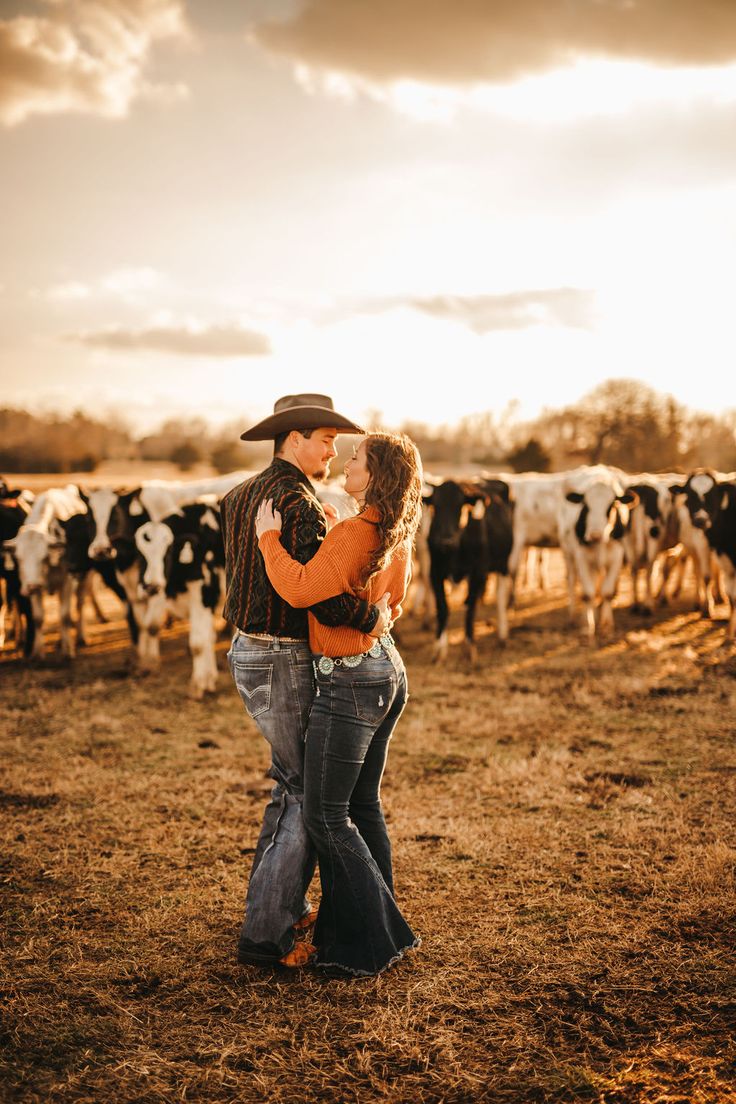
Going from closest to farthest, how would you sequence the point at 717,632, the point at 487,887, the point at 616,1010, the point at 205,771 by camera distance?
the point at 616,1010, the point at 487,887, the point at 205,771, the point at 717,632

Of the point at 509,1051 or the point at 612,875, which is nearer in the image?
the point at 509,1051

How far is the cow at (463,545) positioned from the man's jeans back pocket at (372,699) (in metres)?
6.83

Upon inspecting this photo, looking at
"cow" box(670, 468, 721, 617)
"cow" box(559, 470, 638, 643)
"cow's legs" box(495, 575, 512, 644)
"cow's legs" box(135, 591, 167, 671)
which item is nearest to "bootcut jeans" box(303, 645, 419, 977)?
"cow's legs" box(135, 591, 167, 671)

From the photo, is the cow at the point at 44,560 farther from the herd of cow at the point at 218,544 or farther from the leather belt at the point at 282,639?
the leather belt at the point at 282,639

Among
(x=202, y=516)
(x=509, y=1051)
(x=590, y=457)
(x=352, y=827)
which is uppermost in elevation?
(x=590, y=457)

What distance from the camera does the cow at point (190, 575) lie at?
8.70 meters

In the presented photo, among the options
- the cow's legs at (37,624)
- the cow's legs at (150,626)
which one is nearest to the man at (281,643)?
the cow's legs at (150,626)

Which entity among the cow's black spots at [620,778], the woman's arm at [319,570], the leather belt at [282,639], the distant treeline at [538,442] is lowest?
the cow's black spots at [620,778]

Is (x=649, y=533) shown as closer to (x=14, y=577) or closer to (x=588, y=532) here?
(x=588, y=532)

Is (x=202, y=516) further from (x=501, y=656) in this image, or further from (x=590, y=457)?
(x=590, y=457)

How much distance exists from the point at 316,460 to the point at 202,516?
5.92m

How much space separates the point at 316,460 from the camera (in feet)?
12.1

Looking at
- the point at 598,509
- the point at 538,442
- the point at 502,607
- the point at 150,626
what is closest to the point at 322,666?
the point at 150,626

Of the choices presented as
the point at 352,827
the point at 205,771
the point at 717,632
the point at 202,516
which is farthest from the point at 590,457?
the point at 352,827
